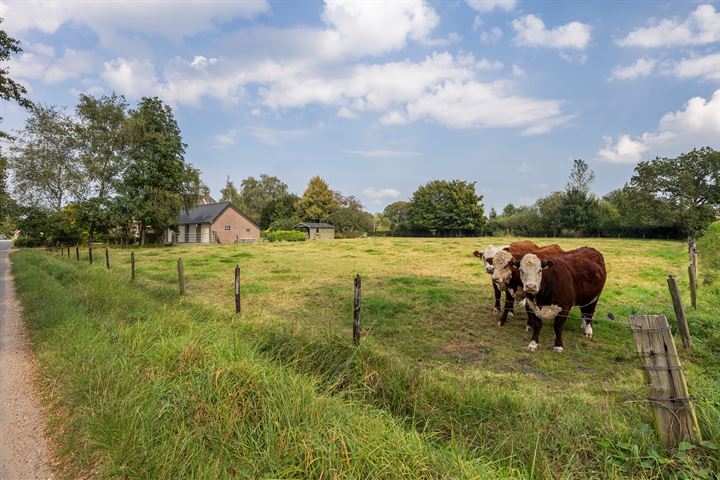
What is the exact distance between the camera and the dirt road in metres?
3.11

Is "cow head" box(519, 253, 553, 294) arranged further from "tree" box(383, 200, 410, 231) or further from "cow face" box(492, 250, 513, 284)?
"tree" box(383, 200, 410, 231)

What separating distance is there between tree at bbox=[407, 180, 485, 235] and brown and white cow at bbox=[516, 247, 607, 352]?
178 feet

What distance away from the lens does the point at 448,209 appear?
61250mm

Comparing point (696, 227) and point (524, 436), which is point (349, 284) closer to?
point (524, 436)

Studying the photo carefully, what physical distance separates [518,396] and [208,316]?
5342mm

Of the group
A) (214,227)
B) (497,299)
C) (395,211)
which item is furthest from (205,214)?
(395,211)

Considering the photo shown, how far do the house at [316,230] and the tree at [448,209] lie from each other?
1549cm

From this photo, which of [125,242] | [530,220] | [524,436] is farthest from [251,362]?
[530,220]

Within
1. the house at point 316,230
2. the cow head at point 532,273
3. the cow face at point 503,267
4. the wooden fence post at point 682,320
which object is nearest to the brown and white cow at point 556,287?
the cow head at point 532,273

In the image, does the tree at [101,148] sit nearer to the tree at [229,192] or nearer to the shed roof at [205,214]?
the shed roof at [205,214]

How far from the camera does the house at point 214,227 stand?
148ft

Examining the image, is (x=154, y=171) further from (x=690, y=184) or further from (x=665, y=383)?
(x=690, y=184)

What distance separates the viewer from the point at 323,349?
461 centimetres

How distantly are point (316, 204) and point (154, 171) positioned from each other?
33.1 metres
